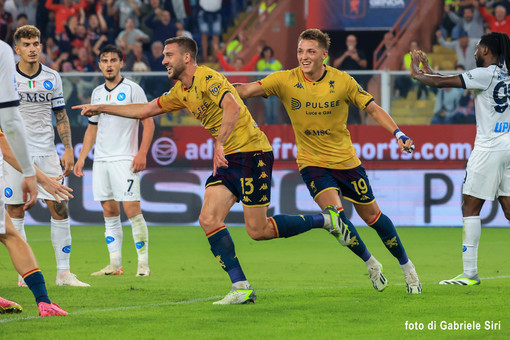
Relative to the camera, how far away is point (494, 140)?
9148 millimetres

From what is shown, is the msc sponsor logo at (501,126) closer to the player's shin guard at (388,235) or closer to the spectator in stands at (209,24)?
the player's shin guard at (388,235)

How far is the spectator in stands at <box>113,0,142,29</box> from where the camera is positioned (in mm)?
22984

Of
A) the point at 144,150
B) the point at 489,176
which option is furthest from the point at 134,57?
the point at 489,176

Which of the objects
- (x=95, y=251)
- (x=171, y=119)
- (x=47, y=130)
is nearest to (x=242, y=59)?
(x=171, y=119)

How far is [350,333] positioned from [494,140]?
3575 millimetres

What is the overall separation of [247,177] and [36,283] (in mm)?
1926

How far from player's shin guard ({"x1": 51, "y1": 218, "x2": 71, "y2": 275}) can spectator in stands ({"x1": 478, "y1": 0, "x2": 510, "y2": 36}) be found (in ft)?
44.2

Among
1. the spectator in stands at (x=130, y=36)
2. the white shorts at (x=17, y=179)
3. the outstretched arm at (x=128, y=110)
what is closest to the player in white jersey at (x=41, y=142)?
the white shorts at (x=17, y=179)

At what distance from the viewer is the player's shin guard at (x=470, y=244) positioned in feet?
29.9

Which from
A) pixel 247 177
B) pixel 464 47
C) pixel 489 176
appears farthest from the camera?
pixel 464 47

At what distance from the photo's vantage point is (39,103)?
9.65m

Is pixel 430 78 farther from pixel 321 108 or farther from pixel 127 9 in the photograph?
pixel 127 9

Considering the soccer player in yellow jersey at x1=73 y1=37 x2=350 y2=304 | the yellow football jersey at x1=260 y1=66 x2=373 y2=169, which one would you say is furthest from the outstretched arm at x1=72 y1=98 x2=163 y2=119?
the yellow football jersey at x1=260 y1=66 x2=373 y2=169

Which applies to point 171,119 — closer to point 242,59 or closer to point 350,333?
point 242,59
